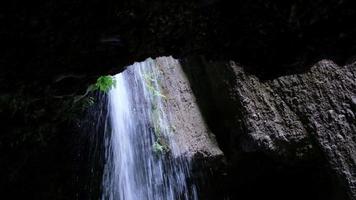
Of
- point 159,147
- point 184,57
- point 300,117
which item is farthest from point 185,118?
point 184,57

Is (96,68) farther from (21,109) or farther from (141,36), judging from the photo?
(21,109)

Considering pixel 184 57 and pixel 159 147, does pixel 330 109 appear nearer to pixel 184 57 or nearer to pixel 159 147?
pixel 159 147

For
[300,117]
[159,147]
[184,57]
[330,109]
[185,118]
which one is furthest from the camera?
[185,118]

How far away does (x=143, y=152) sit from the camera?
233 inches

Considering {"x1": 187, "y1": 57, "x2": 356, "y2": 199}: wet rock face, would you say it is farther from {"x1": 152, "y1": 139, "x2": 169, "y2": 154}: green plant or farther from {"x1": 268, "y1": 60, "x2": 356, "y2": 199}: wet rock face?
{"x1": 152, "y1": 139, "x2": 169, "y2": 154}: green plant

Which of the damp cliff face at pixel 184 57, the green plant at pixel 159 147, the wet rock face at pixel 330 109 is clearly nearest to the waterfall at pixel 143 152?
the green plant at pixel 159 147

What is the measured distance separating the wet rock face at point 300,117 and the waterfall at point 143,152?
99cm

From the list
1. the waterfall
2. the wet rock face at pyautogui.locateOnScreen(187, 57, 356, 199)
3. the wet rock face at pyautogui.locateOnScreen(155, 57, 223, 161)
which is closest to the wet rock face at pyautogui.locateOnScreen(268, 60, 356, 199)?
the wet rock face at pyautogui.locateOnScreen(187, 57, 356, 199)

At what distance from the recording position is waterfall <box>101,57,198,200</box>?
571 cm

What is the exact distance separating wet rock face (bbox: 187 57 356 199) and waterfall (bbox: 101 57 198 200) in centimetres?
99

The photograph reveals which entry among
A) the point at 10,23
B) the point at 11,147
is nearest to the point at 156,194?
the point at 11,147

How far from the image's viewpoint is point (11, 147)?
3635 mm

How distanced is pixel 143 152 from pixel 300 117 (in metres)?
2.52

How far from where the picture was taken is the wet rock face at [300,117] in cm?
464
